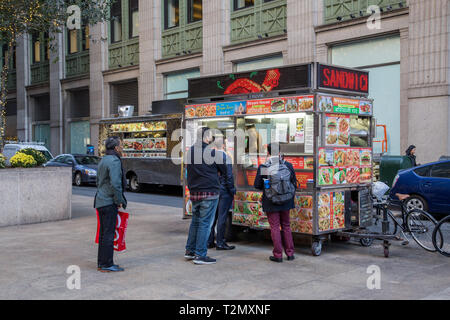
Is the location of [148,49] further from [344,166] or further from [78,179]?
[344,166]

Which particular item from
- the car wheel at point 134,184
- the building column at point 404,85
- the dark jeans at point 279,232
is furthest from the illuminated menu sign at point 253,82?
the car wheel at point 134,184

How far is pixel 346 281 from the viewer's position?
6574 mm

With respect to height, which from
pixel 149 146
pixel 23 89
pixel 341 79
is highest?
pixel 23 89

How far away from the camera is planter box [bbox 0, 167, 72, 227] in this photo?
11133mm

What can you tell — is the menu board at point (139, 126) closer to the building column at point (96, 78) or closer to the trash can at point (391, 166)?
the trash can at point (391, 166)

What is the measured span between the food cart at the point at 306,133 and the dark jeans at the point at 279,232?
0.51 metres

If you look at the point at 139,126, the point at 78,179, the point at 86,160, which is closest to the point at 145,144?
the point at 139,126

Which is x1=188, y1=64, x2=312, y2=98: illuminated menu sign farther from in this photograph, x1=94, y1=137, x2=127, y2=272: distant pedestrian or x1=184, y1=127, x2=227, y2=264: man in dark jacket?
x1=94, y1=137, x2=127, y2=272: distant pedestrian

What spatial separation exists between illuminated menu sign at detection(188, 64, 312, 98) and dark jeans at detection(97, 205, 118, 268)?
3.33m

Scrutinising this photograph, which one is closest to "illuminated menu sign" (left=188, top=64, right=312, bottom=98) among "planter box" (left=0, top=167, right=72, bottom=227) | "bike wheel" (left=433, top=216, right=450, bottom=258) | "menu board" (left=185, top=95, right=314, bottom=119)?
"menu board" (left=185, top=95, right=314, bottom=119)

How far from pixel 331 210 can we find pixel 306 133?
4.26 ft

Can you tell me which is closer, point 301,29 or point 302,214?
point 302,214

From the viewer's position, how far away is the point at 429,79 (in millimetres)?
16516
